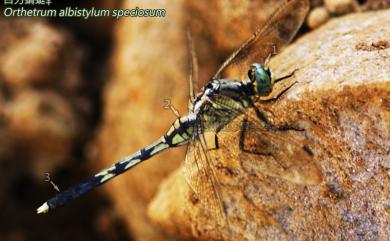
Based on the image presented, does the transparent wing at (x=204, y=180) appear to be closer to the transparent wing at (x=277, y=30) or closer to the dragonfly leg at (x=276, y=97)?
the dragonfly leg at (x=276, y=97)

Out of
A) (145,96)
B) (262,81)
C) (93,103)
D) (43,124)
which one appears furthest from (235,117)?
(93,103)

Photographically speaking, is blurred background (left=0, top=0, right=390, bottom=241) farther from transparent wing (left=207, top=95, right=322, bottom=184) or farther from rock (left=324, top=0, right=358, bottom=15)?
transparent wing (left=207, top=95, right=322, bottom=184)

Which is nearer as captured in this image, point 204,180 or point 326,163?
point 326,163

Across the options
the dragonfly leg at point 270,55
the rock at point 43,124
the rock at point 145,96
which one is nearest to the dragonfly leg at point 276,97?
the dragonfly leg at point 270,55

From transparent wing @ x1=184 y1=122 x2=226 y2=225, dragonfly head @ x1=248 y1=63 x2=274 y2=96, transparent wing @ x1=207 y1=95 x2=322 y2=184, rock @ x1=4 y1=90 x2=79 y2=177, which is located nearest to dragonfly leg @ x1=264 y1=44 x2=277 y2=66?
dragonfly head @ x1=248 y1=63 x2=274 y2=96

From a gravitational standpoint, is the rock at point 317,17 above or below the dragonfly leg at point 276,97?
above

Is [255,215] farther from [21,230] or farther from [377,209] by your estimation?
[21,230]

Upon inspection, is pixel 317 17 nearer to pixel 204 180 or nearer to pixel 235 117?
pixel 235 117
